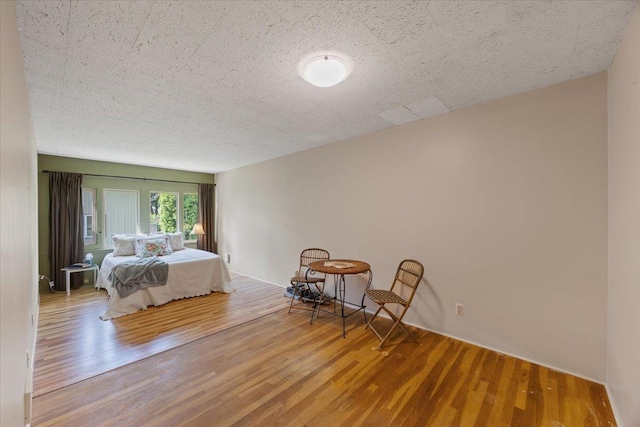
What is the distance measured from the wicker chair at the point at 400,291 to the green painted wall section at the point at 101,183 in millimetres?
5258

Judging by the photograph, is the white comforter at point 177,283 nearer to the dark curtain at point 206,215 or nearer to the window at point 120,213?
the window at point 120,213

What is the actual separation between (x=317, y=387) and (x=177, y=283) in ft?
9.92

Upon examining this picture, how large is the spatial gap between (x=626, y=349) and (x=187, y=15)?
129 inches

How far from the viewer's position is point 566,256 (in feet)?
7.19

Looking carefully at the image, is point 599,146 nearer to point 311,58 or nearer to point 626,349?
point 626,349

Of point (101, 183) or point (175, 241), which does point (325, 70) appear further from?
point (101, 183)

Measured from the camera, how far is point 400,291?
3.23 metres

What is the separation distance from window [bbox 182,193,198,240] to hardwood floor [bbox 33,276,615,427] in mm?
3669

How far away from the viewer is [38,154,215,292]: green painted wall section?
4.47m

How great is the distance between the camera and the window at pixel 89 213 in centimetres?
502

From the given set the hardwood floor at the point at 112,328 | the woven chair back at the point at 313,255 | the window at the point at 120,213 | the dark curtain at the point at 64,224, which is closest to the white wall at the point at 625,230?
the woven chair back at the point at 313,255

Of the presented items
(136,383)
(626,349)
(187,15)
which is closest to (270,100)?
(187,15)

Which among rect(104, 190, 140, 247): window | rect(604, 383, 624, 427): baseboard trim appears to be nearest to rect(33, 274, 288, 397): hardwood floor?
rect(104, 190, 140, 247): window

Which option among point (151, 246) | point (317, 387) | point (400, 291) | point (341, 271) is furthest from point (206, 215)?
point (317, 387)
